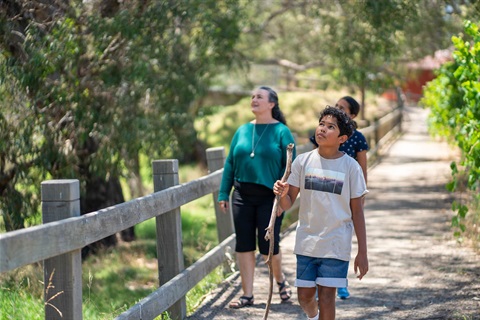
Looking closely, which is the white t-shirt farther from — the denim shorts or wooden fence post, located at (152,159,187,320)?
wooden fence post, located at (152,159,187,320)

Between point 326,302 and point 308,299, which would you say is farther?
point 308,299

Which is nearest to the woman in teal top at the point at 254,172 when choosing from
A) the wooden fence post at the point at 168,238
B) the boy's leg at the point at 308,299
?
the wooden fence post at the point at 168,238

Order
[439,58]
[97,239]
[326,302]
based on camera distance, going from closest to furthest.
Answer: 1. [97,239]
2. [326,302]
3. [439,58]

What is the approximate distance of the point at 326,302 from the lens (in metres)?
5.36

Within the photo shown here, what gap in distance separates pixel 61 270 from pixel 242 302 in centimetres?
300

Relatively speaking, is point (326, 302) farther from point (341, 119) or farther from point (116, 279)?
point (116, 279)

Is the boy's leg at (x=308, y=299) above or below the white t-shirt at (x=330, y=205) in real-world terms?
below

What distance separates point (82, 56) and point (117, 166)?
1.78 m

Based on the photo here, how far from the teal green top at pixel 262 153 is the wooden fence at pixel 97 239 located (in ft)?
1.49

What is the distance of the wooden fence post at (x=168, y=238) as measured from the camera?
21.2 ft

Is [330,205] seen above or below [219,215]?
above

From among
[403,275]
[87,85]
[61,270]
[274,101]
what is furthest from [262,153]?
[87,85]

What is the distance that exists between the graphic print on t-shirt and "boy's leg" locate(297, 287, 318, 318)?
2.13 feet

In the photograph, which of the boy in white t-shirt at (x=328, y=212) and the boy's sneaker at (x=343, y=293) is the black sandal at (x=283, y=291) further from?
the boy in white t-shirt at (x=328, y=212)
